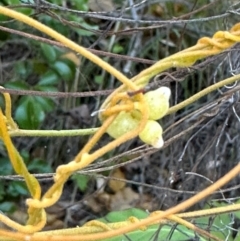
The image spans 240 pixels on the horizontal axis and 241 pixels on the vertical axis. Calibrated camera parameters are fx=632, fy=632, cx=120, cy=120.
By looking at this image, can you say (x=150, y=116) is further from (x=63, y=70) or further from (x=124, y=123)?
(x=63, y=70)

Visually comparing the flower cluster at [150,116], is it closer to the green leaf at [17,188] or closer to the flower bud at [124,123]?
the flower bud at [124,123]

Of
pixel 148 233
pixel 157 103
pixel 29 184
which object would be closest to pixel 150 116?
pixel 157 103

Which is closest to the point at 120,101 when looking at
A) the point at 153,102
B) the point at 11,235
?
the point at 153,102

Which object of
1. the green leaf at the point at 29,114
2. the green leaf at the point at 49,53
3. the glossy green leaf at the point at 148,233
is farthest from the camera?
the green leaf at the point at 49,53

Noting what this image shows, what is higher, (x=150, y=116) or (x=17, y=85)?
(x=150, y=116)

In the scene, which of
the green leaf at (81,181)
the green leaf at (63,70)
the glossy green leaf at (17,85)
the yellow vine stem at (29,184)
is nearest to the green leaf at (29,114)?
the glossy green leaf at (17,85)

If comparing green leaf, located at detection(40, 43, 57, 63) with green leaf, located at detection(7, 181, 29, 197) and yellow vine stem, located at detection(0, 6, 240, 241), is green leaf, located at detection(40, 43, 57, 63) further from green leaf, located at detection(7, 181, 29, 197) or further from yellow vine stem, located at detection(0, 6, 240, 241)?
yellow vine stem, located at detection(0, 6, 240, 241)
